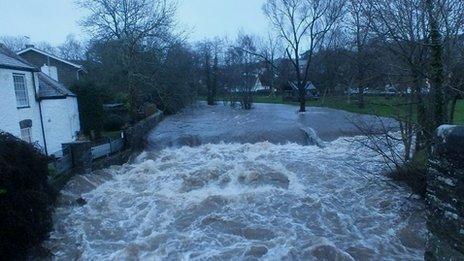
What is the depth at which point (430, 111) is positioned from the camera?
415 inches

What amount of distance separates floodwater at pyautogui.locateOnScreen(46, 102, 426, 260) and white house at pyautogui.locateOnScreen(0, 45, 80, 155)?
13.1 ft

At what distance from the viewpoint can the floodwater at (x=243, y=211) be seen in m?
8.66

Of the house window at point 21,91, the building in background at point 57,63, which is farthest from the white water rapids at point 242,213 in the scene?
the building in background at point 57,63

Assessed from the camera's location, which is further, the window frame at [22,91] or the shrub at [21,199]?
the window frame at [22,91]

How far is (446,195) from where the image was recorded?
555 cm

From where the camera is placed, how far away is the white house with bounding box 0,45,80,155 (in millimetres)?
15656

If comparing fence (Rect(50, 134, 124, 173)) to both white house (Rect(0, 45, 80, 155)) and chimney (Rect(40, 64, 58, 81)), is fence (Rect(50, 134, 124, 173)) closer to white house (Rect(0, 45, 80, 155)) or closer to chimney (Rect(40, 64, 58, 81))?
white house (Rect(0, 45, 80, 155))

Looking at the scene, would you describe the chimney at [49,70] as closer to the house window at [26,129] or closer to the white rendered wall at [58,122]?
the white rendered wall at [58,122]

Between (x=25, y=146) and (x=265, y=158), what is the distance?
9.21m

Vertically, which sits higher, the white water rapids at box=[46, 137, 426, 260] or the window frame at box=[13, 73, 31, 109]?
the window frame at box=[13, 73, 31, 109]

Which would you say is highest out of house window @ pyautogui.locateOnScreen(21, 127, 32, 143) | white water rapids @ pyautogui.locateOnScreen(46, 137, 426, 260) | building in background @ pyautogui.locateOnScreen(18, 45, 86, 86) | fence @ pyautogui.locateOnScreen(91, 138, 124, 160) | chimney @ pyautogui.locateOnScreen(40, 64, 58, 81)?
building in background @ pyautogui.locateOnScreen(18, 45, 86, 86)

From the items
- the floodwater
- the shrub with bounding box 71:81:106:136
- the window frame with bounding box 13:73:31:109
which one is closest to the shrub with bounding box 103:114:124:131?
the shrub with bounding box 71:81:106:136

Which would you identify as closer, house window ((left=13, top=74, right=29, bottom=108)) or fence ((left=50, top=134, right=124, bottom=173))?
fence ((left=50, top=134, right=124, bottom=173))

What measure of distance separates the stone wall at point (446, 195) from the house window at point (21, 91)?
15.8 m
